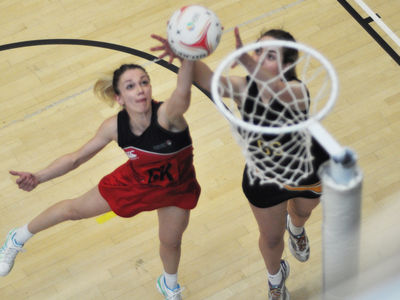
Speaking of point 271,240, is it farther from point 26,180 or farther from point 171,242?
point 26,180

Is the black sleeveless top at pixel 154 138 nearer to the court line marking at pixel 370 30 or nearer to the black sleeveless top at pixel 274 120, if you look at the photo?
the black sleeveless top at pixel 274 120

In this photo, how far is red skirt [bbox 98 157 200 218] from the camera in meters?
3.92

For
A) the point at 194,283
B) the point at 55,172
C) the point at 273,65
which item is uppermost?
the point at 273,65

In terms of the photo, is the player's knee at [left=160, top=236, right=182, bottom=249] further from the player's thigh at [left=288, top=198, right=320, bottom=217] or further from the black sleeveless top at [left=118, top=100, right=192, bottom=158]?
the player's thigh at [left=288, top=198, right=320, bottom=217]

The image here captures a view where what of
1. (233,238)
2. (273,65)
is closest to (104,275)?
(233,238)

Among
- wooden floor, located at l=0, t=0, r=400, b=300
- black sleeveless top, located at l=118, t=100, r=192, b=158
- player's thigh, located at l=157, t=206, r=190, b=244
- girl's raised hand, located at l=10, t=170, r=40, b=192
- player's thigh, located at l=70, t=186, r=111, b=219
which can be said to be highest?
black sleeveless top, located at l=118, t=100, r=192, b=158

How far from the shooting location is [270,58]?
346 centimetres

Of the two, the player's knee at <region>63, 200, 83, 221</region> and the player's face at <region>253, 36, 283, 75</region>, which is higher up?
the player's face at <region>253, 36, 283, 75</region>

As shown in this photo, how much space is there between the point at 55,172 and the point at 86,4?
250 cm

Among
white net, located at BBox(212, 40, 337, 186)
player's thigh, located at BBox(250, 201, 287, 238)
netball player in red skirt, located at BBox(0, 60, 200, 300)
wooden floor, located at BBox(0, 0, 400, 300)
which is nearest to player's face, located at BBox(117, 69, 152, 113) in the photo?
netball player in red skirt, located at BBox(0, 60, 200, 300)

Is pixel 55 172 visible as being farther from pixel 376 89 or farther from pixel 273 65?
pixel 376 89

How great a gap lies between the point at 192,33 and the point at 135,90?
663mm

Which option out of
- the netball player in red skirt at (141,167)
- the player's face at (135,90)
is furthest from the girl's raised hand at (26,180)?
the player's face at (135,90)

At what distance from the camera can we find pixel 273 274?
13.8 ft
